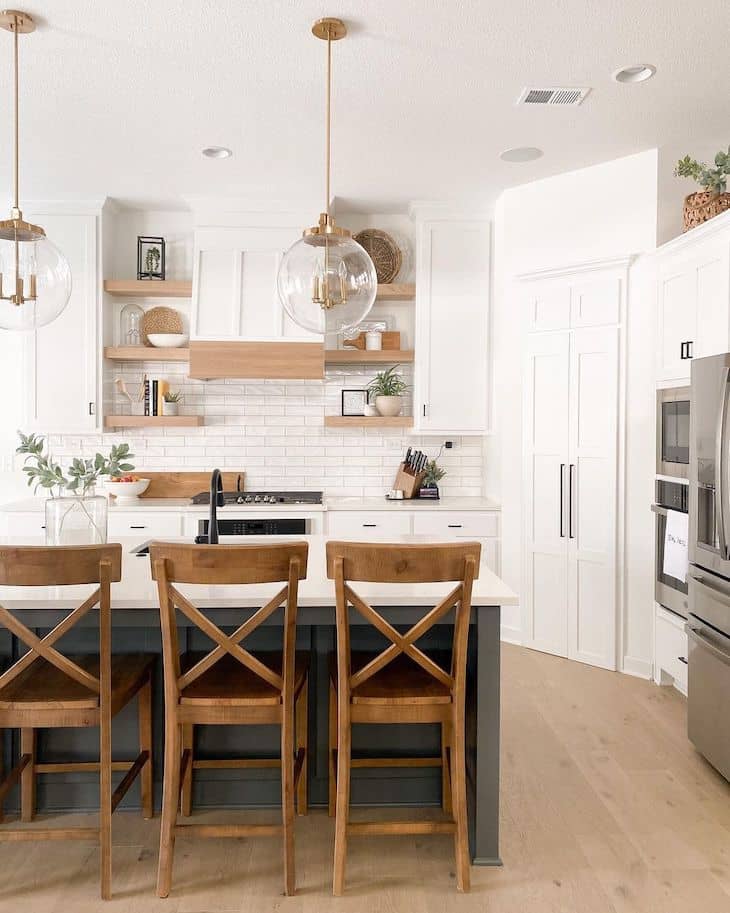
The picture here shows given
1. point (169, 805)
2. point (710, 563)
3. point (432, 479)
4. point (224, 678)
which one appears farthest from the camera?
point (432, 479)

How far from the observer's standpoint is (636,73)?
129 inches

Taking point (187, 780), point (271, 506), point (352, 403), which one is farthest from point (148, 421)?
point (187, 780)

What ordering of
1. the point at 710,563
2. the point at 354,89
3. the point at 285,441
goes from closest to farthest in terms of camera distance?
the point at 710,563, the point at 354,89, the point at 285,441

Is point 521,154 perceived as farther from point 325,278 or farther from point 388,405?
point 325,278

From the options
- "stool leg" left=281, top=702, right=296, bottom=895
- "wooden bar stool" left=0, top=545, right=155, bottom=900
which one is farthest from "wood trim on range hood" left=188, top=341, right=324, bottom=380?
"stool leg" left=281, top=702, right=296, bottom=895

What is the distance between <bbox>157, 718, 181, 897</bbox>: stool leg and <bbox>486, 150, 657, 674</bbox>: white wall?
112 inches

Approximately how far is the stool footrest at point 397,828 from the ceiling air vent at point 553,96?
9.91 feet

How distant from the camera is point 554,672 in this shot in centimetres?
426

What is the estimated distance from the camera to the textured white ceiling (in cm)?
285

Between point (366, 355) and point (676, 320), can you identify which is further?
point (366, 355)

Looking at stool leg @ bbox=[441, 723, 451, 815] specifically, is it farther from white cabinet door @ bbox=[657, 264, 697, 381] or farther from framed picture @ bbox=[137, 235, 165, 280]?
framed picture @ bbox=[137, 235, 165, 280]

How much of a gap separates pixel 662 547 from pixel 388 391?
6.92ft

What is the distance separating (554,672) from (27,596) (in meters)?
2.94

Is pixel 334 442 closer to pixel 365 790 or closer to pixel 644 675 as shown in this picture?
pixel 644 675
